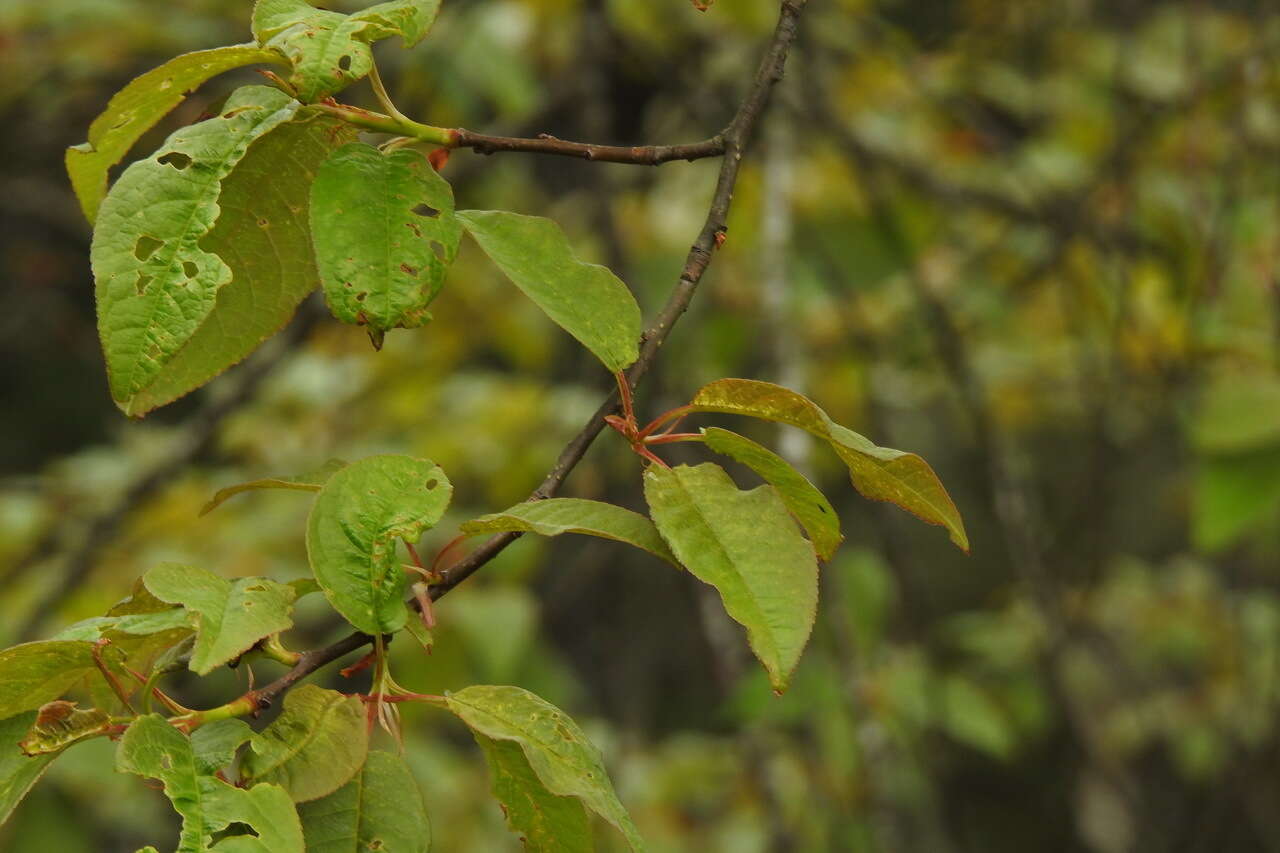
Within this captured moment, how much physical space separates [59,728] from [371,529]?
178 millimetres

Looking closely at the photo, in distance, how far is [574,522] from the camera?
73 cm

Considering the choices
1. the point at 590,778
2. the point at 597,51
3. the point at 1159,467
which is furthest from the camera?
the point at 1159,467

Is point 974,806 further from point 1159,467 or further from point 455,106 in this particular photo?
point 455,106

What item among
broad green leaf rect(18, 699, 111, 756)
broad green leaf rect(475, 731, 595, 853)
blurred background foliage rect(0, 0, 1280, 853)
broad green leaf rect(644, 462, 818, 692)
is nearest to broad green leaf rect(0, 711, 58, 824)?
broad green leaf rect(18, 699, 111, 756)

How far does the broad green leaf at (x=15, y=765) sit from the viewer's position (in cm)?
70

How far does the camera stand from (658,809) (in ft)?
10.5

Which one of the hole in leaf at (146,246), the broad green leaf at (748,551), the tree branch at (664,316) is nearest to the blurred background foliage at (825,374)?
the tree branch at (664,316)

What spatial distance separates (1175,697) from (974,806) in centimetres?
170

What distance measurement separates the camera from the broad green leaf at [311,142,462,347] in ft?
2.45

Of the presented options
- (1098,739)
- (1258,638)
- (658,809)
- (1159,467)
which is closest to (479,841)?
(658,809)

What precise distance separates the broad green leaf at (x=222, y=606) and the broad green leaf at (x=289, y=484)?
72mm

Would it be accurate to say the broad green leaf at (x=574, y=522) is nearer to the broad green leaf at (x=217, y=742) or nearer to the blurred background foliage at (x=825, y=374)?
the broad green leaf at (x=217, y=742)

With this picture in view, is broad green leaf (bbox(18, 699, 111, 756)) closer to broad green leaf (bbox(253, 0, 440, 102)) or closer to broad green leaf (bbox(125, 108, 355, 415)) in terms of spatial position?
broad green leaf (bbox(125, 108, 355, 415))

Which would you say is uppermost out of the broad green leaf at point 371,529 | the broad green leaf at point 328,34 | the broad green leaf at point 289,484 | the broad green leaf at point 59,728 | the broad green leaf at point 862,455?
the broad green leaf at point 328,34
